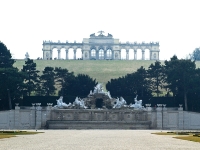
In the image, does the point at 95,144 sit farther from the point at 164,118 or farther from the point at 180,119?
the point at 180,119

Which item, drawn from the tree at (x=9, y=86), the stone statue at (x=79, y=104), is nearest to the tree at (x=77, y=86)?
the tree at (x=9, y=86)

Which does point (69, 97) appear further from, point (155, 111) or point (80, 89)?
point (155, 111)

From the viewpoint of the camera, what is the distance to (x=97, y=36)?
518 ft

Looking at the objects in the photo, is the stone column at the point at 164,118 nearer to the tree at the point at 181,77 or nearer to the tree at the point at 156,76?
the tree at the point at 181,77

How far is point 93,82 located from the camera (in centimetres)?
9188

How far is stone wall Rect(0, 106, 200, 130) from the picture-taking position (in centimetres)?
7181

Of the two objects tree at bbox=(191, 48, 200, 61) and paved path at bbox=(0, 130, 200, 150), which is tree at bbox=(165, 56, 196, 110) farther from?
A: tree at bbox=(191, 48, 200, 61)

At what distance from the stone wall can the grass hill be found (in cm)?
3711

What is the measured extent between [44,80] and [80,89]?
6063 millimetres

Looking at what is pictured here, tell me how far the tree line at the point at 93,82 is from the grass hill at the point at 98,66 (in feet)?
65.5

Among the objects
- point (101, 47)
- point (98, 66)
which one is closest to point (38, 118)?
point (98, 66)

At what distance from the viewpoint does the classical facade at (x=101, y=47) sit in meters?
156

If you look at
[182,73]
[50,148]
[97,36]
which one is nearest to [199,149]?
[50,148]

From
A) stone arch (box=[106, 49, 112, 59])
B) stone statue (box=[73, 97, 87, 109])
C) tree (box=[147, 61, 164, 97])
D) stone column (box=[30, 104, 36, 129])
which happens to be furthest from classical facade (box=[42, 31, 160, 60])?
stone column (box=[30, 104, 36, 129])
